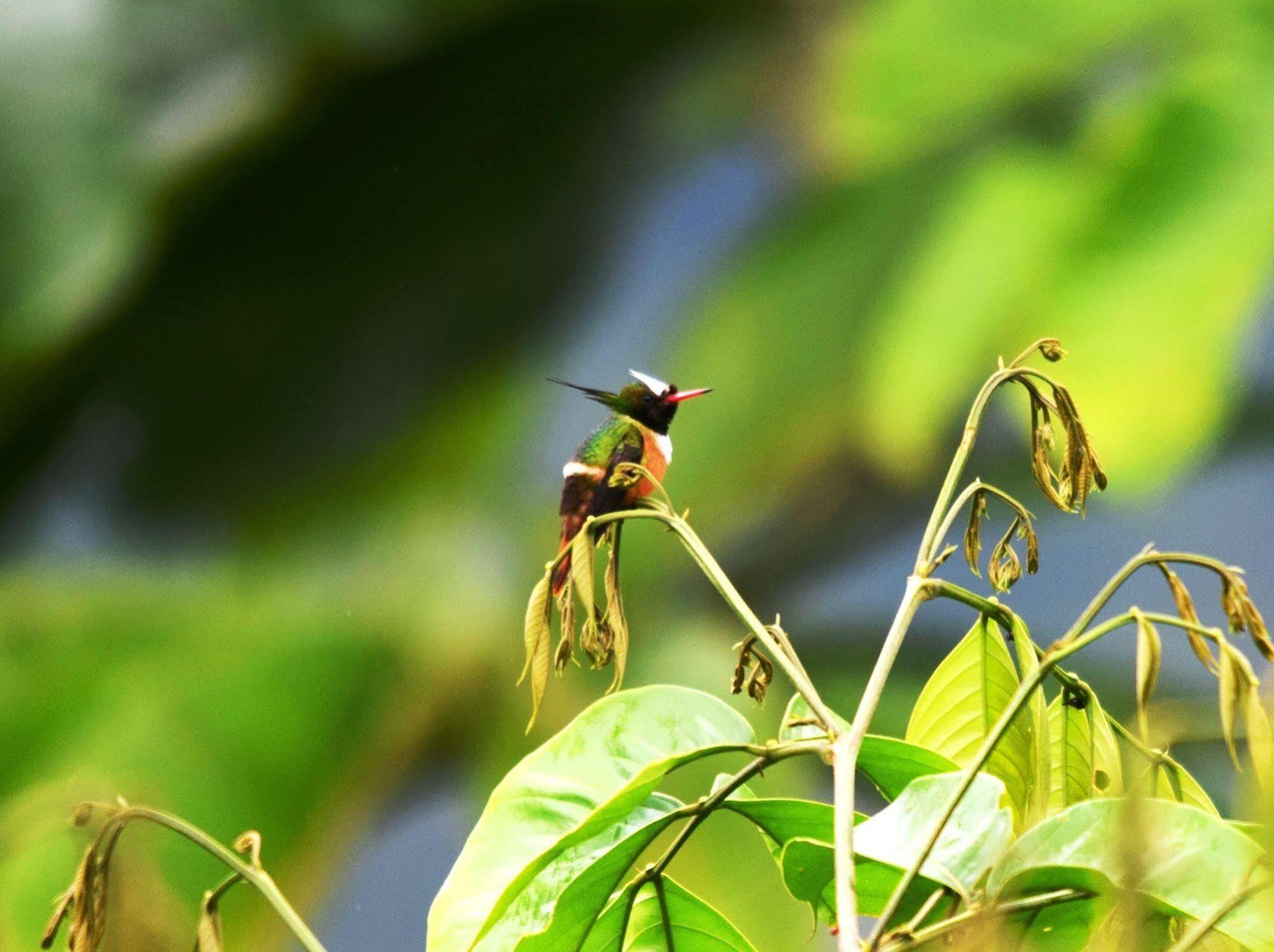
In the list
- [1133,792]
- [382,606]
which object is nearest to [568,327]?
[382,606]

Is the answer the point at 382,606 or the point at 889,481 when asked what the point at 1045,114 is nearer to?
the point at 889,481

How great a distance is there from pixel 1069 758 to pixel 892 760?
62 millimetres

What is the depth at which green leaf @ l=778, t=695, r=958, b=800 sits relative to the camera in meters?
0.40

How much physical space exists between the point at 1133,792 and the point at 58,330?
167 cm

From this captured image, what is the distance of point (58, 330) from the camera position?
1.68 metres

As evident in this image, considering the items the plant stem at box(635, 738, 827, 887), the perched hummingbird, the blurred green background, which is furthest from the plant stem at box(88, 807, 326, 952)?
the blurred green background

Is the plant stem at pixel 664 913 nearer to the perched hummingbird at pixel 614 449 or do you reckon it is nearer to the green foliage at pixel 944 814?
the green foliage at pixel 944 814

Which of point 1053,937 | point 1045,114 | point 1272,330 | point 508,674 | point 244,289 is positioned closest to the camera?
point 1053,937

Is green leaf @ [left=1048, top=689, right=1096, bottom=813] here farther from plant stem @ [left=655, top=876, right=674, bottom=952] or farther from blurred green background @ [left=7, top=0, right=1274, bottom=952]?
blurred green background @ [left=7, top=0, right=1274, bottom=952]

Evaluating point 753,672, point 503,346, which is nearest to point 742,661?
point 753,672

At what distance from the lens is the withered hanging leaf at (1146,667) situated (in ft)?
0.90

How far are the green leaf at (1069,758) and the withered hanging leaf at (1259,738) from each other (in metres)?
0.15

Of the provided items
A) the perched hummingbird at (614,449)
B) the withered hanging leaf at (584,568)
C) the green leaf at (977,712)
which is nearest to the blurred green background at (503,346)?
the perched hummingbird at (614,449)

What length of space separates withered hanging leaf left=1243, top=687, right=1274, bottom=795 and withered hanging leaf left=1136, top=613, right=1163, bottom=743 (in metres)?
0.02
